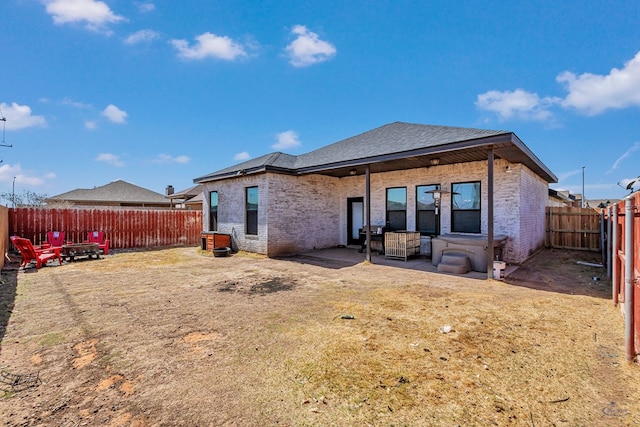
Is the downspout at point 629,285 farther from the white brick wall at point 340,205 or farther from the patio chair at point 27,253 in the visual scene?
the patio chair at point 27,253

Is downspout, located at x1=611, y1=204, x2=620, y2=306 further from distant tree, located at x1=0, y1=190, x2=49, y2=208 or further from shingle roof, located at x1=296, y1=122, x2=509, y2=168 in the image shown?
distant tree, located at x1=0, y1=190, x2=49, y2=208

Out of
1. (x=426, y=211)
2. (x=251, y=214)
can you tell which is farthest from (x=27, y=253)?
(x=426, y=211)

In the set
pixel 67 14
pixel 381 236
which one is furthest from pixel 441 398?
pixel 67 14

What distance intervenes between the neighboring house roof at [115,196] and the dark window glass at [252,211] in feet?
74.4

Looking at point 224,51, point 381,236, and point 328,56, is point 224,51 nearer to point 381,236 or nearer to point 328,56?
point 328,56

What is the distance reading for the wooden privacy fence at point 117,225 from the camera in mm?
11258

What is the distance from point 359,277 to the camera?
6.82m

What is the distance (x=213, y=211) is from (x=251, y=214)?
3.16 metres

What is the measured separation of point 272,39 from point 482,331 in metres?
10.3

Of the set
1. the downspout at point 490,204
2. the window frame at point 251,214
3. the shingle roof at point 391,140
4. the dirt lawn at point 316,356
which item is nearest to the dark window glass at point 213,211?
the window frame at point 251,214

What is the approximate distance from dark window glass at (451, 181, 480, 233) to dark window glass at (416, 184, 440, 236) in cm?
61

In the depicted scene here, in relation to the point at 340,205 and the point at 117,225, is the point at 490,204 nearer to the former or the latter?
the point at 340,205

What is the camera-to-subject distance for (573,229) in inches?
457

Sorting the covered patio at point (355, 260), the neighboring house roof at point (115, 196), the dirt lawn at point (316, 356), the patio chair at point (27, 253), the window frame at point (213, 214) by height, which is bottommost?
the covered patio at point (355, 260)
